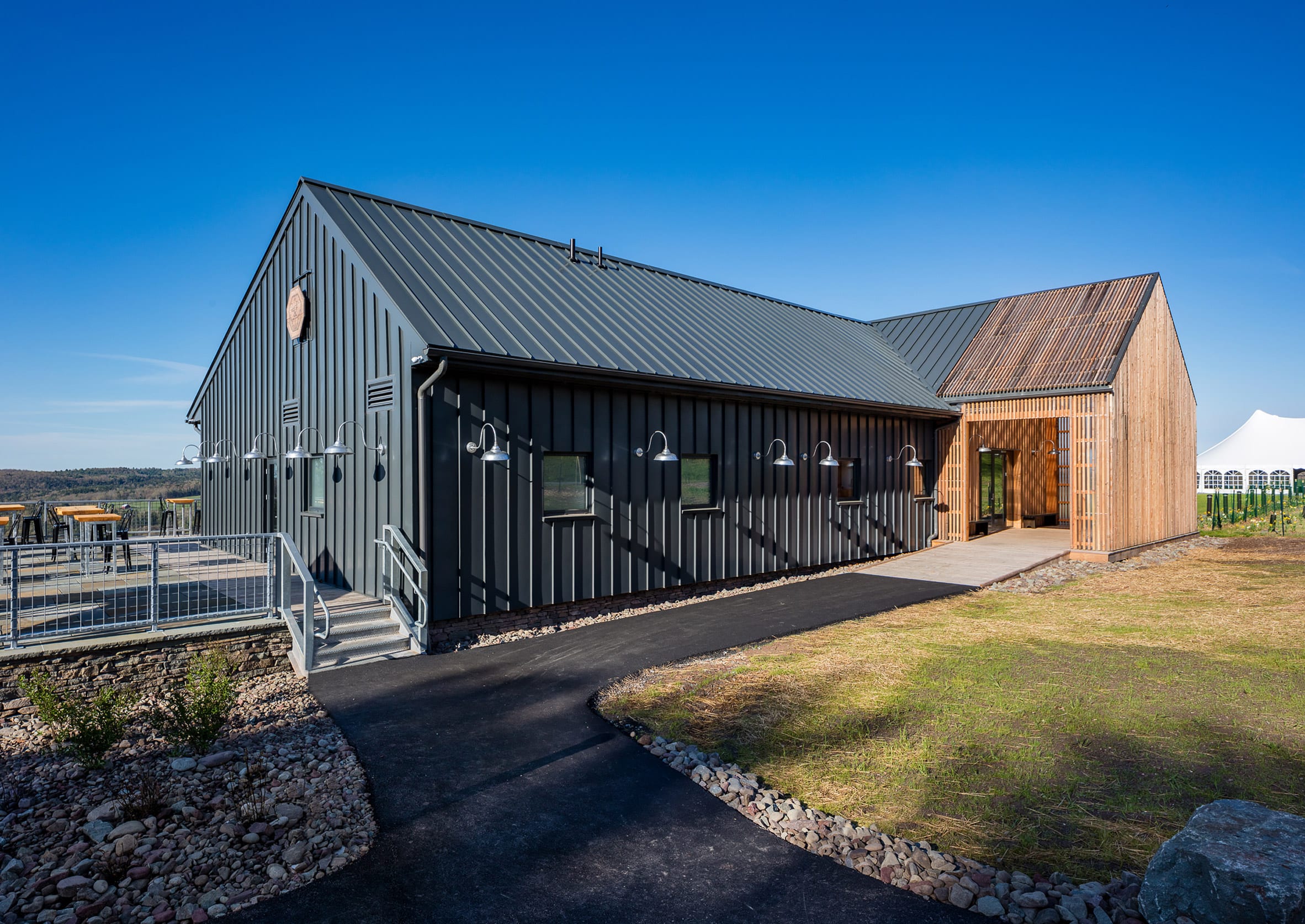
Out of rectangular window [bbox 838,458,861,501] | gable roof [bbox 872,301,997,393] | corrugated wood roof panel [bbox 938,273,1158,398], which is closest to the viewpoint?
rectangular window [bbox 838,458,861,501]

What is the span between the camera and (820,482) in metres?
14.0

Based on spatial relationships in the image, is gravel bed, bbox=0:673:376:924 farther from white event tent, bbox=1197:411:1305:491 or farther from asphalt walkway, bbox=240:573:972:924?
white event tent, bbox=1197:411:1305:491

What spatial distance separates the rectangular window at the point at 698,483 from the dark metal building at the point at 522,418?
0.04 metres

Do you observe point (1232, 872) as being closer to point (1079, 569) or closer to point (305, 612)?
point (305, 612)

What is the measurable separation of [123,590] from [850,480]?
12.3 meters

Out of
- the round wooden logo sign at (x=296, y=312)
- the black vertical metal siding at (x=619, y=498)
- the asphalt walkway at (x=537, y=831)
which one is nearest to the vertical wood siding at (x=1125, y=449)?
the black vertical metal siding at (x=619, y=498)

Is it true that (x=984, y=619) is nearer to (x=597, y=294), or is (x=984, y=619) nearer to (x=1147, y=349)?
(x=597, y=294)

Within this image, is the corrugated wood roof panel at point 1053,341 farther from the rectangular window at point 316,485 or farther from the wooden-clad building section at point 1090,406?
the rectangular window at point 316,485

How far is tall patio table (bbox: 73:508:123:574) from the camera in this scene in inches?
417

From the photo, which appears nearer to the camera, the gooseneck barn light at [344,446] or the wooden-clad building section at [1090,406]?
the gooseneck barn light at [344,446]

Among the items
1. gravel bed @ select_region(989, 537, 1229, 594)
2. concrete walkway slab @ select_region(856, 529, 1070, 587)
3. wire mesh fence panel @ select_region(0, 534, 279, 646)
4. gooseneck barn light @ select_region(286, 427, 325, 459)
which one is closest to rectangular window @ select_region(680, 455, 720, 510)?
concrete walkway slab @ select_region(856, 529, 1070, 587)

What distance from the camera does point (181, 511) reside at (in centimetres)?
1681

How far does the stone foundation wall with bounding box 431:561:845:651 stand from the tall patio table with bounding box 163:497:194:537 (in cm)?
1113

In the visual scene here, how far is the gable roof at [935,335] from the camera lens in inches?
737
